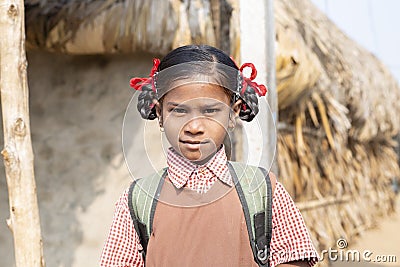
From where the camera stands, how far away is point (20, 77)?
1930 mm

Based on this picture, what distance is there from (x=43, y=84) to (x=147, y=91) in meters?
2.59

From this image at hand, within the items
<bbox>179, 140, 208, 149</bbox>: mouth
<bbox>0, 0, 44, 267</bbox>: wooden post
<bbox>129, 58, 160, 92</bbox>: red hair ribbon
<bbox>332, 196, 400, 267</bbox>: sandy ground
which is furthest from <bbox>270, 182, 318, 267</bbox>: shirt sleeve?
<bbox>332, 196, 400, 267</bbox>: sandy ground

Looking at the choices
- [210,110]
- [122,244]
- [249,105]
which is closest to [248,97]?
[249,105]

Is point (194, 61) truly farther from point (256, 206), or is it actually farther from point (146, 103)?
point (256, 206)

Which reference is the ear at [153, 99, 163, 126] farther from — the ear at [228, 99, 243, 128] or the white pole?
the white pole

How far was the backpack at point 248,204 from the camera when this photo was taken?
1063 millimetres

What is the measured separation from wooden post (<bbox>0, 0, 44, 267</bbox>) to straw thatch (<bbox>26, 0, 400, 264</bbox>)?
103cm

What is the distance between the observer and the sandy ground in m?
4.75

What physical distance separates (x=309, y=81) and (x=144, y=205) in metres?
2.67

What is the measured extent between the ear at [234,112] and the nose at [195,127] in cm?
10

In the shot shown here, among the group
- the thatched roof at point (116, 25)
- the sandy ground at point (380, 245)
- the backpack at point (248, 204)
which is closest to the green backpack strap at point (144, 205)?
the backpack at point (248, 204)

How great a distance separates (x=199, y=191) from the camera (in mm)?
1039

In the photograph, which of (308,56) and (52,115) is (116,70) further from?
(308,56)

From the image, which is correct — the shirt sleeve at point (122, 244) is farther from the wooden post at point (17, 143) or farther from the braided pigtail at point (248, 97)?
the wooden post at point (17, 143)
